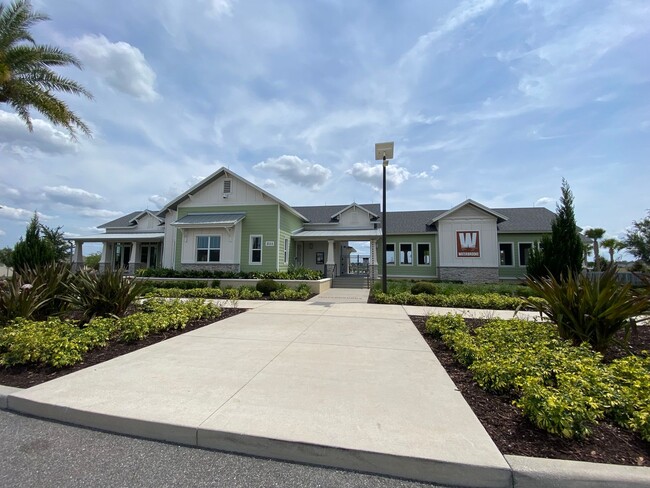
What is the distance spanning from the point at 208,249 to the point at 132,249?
377 inches

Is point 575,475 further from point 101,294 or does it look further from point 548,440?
point 101,294

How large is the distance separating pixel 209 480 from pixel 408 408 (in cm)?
198

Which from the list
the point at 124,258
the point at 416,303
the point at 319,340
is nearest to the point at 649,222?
the point at 416,303

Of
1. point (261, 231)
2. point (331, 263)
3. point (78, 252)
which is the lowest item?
point (331, 263)

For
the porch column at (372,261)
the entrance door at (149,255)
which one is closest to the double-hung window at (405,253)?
the porch column at (372,261)

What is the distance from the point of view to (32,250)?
1853cm

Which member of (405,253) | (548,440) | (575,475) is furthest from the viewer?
(405,253)

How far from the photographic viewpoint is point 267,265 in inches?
750

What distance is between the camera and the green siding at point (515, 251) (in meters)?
22.2

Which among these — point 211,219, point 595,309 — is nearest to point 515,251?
point 595,309

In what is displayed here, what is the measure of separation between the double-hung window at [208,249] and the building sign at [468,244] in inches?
627

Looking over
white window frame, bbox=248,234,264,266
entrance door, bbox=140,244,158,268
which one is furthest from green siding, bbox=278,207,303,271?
entrance door, bbox=140,244,158,268

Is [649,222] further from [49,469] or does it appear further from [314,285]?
[49,469]

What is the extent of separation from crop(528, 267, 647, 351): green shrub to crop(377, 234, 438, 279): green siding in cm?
1730
